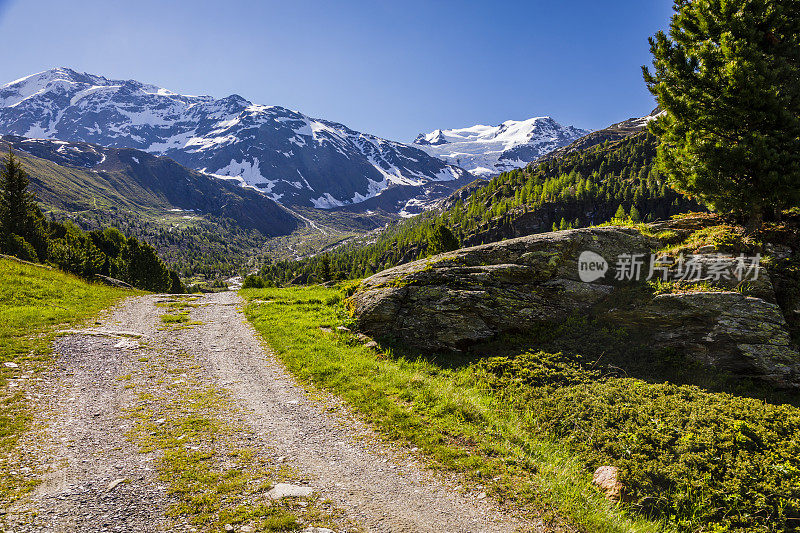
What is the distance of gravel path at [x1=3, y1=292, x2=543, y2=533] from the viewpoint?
6031 millimetres

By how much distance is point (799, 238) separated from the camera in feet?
46.2

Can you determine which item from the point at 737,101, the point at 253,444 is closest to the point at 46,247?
the point at 253,444

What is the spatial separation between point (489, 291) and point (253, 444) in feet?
36.1

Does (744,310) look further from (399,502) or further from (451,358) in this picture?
(399,502)

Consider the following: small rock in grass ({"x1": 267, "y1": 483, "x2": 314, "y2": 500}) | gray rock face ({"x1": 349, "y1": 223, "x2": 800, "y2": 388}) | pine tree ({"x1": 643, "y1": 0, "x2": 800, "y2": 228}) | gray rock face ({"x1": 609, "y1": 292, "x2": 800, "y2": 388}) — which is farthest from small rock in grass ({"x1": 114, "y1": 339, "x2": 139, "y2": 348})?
pine tree ({"x1": 643, "y1": 0, "x2": 800, "y2": 228})

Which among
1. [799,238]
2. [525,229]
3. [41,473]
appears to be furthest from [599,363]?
[525,229]

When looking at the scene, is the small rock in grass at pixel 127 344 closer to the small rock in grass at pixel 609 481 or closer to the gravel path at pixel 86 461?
the gravel path at pixel 86 461

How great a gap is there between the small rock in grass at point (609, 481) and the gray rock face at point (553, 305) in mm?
6605

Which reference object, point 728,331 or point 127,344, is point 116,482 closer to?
point 127,344

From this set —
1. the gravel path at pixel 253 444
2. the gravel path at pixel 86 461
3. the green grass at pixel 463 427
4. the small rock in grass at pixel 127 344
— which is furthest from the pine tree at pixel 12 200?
the green grass at pixel 463 427

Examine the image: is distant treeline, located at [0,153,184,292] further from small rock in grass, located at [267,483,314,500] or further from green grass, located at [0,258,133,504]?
small rock in grass, located at [267,483,314,500]

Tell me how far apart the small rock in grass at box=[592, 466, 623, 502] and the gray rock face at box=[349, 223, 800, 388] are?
661 cm

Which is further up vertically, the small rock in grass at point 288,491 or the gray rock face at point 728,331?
the gray rock face at point 728,331

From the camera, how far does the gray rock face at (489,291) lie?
48.4ft
